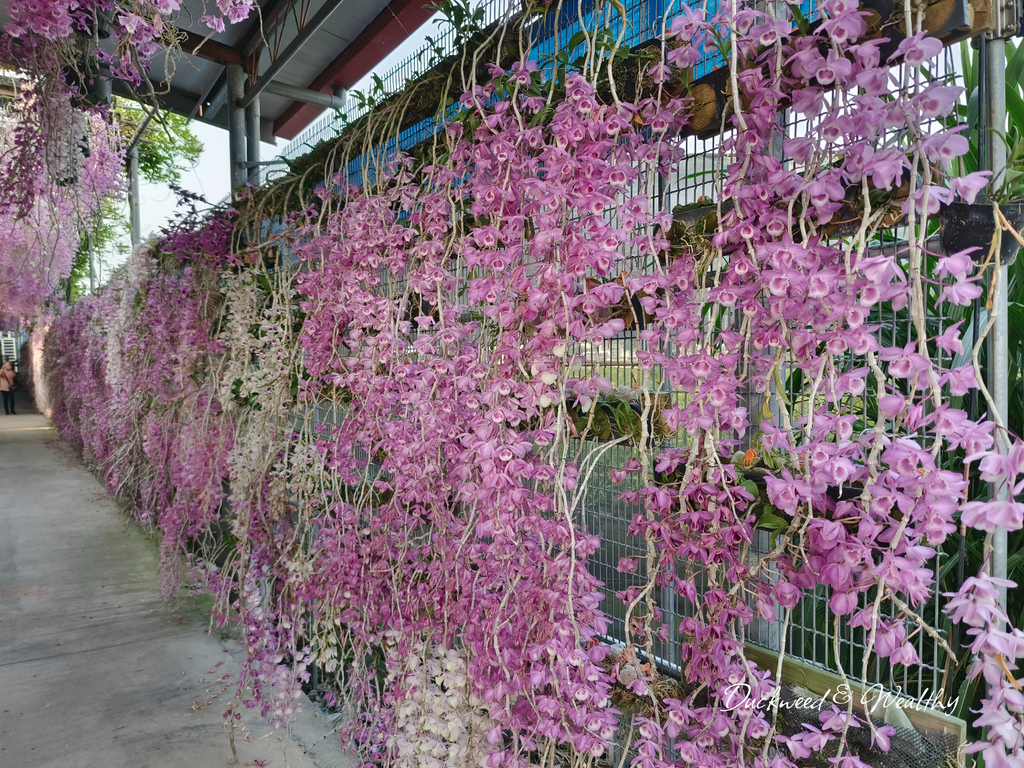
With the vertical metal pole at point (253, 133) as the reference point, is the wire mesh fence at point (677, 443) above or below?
below

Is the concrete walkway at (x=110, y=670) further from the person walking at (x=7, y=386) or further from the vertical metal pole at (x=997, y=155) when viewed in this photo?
the person walking at (x=7, y=386)

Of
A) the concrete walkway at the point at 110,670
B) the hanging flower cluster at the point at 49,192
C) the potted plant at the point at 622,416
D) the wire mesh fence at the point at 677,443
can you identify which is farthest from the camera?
the concrete walkway at the point at 110,670

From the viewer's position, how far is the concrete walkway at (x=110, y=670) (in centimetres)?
240

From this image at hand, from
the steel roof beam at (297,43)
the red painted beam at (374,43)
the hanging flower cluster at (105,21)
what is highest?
the red painted beam at (374,43)

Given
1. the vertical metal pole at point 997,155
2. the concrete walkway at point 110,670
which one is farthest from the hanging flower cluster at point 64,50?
the concrete walkway at point 110,670

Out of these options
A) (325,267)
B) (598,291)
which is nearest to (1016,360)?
(598,291)

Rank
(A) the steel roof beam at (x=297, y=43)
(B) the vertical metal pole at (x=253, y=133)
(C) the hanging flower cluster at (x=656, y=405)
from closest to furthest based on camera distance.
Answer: (C) the hanging flower cluster at (x=656, y=405)
(A) the steel roof beam at (x=297, y=43)
(B) the vertical metal pole at (x=253, y=133)

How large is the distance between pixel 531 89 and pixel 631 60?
8.6 inches

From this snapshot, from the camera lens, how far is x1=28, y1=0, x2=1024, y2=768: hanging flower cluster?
85 centimetres

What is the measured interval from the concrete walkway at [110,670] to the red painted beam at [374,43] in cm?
316

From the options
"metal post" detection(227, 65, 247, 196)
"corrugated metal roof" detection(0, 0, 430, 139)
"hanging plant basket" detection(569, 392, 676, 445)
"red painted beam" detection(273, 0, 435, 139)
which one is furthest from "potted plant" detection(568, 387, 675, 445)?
"metal post" detection(227, 65, 247, 196)

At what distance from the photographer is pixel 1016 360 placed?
1354 mm

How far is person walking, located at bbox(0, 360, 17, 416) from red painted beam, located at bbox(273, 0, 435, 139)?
452 inches

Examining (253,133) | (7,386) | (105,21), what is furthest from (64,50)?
(7,386)
